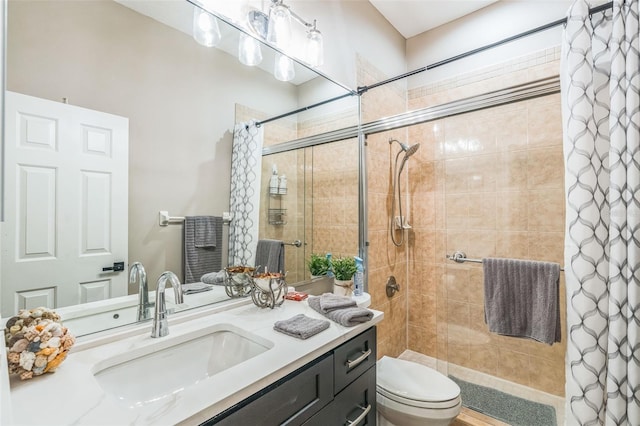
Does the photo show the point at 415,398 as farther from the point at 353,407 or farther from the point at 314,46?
the point at 314,46

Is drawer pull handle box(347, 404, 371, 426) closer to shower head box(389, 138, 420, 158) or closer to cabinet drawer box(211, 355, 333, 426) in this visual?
cabinet drawer box(211, 355, 333, 426)

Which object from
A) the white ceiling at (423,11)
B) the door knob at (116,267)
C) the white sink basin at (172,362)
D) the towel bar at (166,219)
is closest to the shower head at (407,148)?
the white ceiling at (423,11)

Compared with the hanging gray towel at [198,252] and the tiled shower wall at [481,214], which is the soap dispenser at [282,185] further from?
the tiled shower wall at [481,214]

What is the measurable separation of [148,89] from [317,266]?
1.20 m

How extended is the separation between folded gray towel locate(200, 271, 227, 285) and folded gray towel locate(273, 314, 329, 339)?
0.38 m

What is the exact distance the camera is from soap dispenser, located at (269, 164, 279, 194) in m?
1.64

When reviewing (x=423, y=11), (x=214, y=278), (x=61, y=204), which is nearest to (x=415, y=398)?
(x=214, y=278)

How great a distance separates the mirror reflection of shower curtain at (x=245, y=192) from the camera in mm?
1399

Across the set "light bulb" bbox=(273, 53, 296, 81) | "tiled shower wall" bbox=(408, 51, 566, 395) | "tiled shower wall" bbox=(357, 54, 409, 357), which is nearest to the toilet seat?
"tiled shower wall" bbox=(357, 54, 409, 357)

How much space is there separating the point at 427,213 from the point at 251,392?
6.45 ft

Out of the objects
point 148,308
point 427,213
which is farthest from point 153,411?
point 427,213

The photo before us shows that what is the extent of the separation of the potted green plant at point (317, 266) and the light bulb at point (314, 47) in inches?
43.6

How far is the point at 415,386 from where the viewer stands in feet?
5.03

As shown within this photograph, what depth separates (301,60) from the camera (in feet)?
5.59
